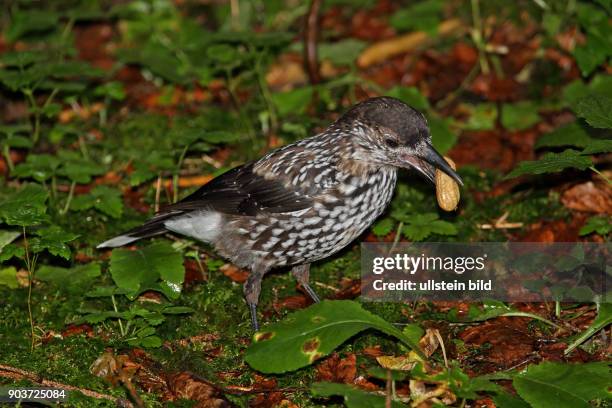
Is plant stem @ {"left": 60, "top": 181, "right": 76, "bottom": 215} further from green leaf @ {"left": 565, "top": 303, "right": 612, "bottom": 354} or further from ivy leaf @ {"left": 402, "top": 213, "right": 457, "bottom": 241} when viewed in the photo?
green leaf @ {"left": 565, "top": 303, "right": 612, "bottom": 354}

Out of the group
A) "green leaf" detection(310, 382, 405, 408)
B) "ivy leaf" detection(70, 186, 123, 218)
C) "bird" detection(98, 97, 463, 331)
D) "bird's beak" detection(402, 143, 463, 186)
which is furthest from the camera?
"ivy leaf" detection(70, 186, 123, 218)

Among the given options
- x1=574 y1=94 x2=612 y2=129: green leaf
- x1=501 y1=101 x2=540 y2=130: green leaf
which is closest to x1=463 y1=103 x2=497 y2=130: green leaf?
x1=501 y1=101 x2=540 y2=130: green leaf

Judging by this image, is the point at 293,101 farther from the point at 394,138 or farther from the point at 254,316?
the point at 254,316

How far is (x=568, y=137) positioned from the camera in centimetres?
659

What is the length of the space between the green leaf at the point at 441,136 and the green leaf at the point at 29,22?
12.7 ft

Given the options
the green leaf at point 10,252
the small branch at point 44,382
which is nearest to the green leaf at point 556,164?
the small branch at point 44,382

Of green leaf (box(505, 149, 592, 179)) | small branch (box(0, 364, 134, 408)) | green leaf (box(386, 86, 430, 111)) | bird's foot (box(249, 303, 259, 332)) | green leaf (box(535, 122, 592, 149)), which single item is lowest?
small branch (box(0, 364, 134, 408))

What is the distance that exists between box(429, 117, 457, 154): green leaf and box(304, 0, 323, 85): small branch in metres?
1.30

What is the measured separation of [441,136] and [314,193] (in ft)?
6.91

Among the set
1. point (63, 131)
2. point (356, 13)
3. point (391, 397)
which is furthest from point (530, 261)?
point (356, 13)

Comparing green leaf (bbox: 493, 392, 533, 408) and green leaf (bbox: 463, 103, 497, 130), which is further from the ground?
green leaf (bbox: 463, 103, 497, 130)

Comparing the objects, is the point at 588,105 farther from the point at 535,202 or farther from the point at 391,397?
the point at 391,397

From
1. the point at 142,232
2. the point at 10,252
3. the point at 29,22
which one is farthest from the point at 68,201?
the point at 29,22

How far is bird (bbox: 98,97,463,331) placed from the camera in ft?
18.3
